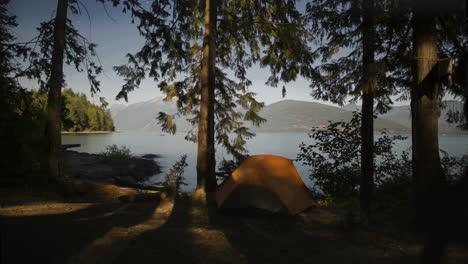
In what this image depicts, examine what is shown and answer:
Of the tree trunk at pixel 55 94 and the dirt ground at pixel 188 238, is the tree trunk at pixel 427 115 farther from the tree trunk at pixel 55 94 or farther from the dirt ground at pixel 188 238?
the tree trunk at pixel 55 94

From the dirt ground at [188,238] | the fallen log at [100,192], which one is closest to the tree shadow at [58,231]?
the dirt ground at [188,238]

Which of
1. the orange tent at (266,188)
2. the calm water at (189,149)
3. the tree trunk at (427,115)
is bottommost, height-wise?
the calm water at (189,149)

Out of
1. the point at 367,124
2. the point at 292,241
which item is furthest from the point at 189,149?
the point at 292,241

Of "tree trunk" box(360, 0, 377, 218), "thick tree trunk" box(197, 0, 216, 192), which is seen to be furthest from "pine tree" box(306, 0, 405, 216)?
"thick tree trunk" box(197, 0, 216, 192)

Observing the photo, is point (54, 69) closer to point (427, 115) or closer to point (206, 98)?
point (206, 98)

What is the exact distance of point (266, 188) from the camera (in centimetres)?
646

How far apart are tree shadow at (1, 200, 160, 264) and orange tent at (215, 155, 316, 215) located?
232cm

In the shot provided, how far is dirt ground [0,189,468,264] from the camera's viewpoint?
3744 mm

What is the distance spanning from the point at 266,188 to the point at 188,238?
8.55 feet

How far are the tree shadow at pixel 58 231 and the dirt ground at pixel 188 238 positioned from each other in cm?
1

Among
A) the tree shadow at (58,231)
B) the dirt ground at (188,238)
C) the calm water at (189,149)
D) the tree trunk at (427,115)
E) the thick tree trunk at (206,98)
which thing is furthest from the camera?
the calm water at (189,149)

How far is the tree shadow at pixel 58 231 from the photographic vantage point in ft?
11.9

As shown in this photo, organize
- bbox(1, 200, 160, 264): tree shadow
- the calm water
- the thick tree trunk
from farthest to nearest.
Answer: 1. the calm water
2. the thick tree trunk
3. bbox(1, 200, 160, 264): tree shadow

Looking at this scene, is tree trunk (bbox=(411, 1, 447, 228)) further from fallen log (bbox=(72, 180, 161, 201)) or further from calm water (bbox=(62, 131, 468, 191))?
fallen log (bbox=(72, 180, 161, 201))
